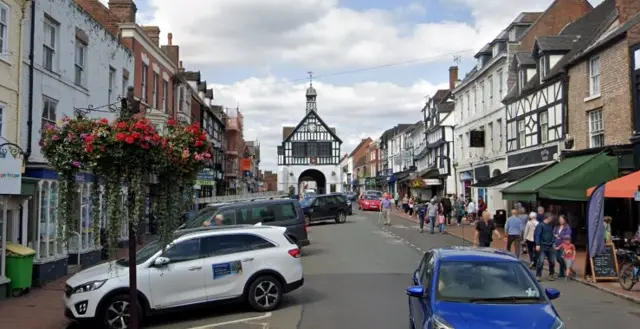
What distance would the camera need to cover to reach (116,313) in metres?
9.95

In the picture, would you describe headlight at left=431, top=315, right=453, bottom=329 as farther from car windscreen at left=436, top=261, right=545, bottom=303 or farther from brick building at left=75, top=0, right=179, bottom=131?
brick building at left=75, top=0, right=179, bottom=131

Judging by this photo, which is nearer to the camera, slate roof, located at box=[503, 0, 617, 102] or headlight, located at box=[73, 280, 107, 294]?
headlight, located at box=[73, 280, 107, 294]

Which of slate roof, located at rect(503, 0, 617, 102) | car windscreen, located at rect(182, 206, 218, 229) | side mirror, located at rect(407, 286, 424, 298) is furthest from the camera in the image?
slate roof, located at rect(503, 0, 617, 102)

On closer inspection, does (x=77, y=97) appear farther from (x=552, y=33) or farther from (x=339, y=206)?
(x=552, y=33)

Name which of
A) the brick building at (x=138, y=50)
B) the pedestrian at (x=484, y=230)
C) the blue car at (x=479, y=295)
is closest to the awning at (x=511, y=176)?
the pedestrian at (x=484, y=230)

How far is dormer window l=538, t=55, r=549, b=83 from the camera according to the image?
26453mm

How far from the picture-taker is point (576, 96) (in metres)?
23.3

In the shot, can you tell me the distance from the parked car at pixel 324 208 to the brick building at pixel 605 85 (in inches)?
593

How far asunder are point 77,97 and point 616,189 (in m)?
16.7

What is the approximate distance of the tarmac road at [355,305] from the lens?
33.0ft

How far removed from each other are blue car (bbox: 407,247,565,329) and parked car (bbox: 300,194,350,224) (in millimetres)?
26037

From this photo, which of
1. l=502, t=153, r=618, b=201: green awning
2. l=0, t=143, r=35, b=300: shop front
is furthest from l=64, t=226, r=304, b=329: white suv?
l=502, t=153, r=618, b=201: green awning

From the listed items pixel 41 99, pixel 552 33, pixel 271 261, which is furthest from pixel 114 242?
pixel 552 33

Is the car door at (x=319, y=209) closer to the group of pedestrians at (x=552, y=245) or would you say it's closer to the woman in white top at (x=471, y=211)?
the woman in white top at (x=471, y=211)
